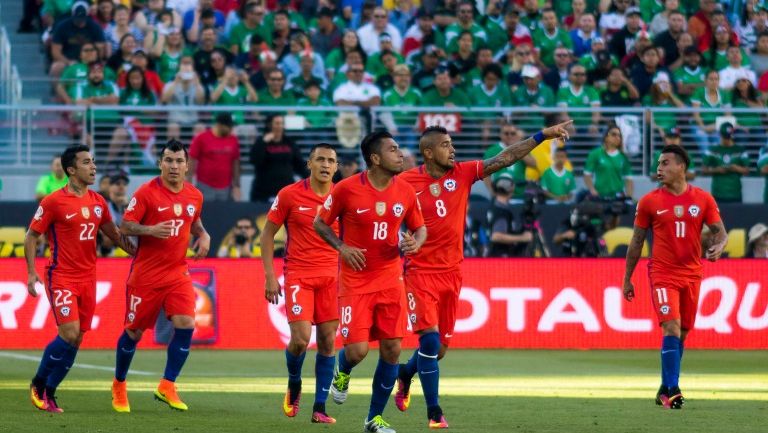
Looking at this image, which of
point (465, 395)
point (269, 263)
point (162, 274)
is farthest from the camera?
point (465, 395)

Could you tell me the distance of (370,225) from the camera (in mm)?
11617

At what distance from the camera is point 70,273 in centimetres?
1342

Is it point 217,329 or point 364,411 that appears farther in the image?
point 217,329

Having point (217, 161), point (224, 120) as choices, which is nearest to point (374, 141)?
point (224, 120)

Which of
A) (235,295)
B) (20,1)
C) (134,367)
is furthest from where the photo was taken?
(20,1)

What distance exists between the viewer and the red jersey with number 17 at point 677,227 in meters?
13.8

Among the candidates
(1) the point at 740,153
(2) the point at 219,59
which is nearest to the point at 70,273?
(2) the point at 219,59

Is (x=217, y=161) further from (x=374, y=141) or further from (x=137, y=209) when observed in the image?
(x=374, y=141)

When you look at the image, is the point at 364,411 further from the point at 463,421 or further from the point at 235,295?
the point at 235,295

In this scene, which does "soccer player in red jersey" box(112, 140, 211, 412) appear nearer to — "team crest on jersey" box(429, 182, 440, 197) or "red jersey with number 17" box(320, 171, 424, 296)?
"red jersey with number 17" box(320, 171, 424, 296)

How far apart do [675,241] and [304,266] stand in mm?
3472

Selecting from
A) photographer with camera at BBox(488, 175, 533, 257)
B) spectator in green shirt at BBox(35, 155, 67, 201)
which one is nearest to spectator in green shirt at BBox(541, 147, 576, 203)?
photographer with camera at BBox(488, 175, 533, 257)

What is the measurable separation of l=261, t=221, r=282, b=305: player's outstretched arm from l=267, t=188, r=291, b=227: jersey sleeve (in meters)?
0.04

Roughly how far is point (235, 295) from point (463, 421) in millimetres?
9004
